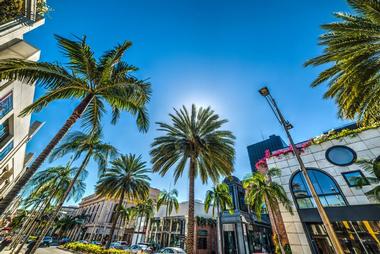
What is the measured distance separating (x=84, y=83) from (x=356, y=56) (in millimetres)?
13159

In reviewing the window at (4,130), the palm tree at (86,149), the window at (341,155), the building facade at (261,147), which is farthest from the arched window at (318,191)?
the building facade at (261,147)

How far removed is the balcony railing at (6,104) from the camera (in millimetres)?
12426

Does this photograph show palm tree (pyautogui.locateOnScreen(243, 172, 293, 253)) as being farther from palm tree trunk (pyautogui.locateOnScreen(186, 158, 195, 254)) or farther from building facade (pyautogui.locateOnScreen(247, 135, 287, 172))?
building facade (pyautogui.locateOnScreen(247, 135, 287, 172))

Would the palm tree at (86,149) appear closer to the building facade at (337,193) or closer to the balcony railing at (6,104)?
the balcony railing at (6,104)

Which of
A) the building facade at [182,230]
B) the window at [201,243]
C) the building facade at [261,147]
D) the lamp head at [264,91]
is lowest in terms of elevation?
the window at [201,243]

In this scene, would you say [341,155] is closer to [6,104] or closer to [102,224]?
[6,104]

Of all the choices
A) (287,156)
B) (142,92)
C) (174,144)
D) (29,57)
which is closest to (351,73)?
(142,92)

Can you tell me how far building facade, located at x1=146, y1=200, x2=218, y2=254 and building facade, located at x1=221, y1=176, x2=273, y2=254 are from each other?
4.33 m

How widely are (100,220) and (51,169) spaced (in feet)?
157

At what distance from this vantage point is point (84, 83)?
7.89 meters

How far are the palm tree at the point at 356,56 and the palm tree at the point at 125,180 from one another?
74.0ft

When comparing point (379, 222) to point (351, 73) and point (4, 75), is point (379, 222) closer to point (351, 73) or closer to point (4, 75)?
point (351, 73)

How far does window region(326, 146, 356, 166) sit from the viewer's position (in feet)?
55.0

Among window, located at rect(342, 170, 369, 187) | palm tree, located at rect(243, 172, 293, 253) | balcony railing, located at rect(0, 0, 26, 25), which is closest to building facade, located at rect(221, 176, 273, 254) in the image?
palm tree, located at rect(243, 172, 293, 253)
